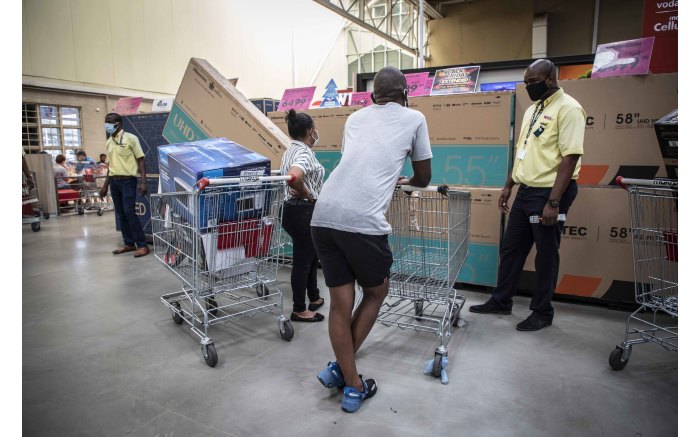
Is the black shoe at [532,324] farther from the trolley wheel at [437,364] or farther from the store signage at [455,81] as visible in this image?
the store signage at [455,81]

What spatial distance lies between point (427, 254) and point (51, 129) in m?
13.6

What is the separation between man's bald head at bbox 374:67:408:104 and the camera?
2068 millimetres

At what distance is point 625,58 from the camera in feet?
11.2

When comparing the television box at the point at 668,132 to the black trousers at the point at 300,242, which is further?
the black trousers at the point at 300,242

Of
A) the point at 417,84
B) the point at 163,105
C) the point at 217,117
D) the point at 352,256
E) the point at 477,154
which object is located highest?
the point at 163,105

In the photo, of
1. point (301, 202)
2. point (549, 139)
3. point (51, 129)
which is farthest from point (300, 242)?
point (51, 129)

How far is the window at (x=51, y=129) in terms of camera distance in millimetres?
11961

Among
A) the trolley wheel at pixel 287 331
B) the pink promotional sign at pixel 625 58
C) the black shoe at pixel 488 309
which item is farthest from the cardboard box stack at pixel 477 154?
the trolley wheel at pixel 287 331

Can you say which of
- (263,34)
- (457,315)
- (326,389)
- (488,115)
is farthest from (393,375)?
(263,34)

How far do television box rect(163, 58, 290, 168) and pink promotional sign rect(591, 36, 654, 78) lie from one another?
281 centimetres

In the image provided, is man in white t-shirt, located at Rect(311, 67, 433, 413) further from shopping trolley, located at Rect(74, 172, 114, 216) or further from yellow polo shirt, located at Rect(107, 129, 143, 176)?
shopping trolley, located at Rect(74, 172, 114, 216)

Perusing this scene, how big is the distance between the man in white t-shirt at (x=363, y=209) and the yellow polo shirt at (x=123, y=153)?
4098 millimetres

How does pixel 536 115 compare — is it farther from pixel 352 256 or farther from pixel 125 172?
pixel 125 172

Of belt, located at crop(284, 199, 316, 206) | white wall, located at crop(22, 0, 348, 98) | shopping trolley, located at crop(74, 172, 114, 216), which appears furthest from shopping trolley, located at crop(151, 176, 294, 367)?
white wall, located at crop(22, 0, 348, 98)
